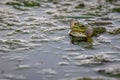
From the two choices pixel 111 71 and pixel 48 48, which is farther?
pixel 48 48

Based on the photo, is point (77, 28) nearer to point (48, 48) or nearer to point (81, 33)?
point (81, 33)

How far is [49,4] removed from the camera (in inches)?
163

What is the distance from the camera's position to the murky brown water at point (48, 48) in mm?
2260

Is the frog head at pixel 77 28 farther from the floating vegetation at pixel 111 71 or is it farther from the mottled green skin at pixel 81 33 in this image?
the floating vegetation at pixel 111 71

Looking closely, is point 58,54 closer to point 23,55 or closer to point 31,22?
point 23,55

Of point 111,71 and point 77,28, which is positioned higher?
point 77,28


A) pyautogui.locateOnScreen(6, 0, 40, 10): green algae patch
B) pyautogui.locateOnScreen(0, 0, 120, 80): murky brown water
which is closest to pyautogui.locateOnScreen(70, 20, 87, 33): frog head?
pyautogui.locateOnScreen(0, 0, 120, 80): murky brown water

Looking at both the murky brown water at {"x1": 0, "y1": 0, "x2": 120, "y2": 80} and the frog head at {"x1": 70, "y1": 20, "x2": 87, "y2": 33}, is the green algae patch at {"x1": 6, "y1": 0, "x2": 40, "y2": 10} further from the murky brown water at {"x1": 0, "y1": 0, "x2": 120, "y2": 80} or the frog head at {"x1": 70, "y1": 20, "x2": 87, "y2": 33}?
the frog head at {"x1": 70, "y1": 20, "x2": 87, "y2": 33}

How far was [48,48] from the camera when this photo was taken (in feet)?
8.84

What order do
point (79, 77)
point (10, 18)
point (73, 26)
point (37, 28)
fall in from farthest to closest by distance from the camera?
point (10, 18) → point (37, 28) → point (73, 26) → point (79, 77)

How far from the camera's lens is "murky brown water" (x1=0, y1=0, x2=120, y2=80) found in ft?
7.41

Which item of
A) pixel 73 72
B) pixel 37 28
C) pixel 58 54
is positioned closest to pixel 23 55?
pixel 58 54

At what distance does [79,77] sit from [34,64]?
0.39 metres

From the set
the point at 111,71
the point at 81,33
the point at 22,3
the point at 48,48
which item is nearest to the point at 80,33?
the point at 81,33
